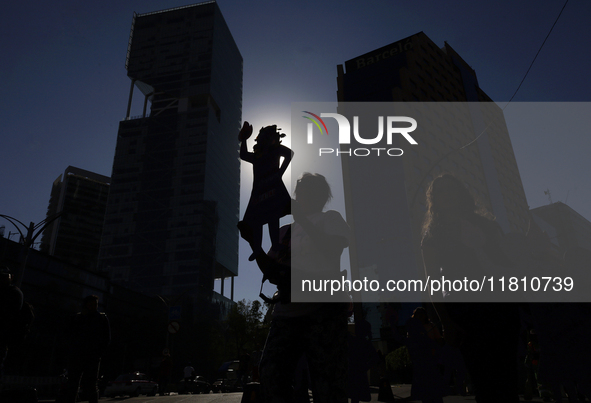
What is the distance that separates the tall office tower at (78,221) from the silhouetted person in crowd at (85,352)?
131910mm

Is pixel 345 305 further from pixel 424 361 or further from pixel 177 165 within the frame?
pixel 177 165

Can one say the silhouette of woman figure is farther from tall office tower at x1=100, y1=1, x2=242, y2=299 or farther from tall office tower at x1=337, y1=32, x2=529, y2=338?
tall office tower at x1=100, y1=1, x2=242, y2=299

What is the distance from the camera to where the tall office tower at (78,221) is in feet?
415

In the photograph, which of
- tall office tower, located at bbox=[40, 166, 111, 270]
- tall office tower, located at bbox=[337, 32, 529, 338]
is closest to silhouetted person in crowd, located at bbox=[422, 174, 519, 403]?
tall office tower, located at bbox=[337, 32, 529, 338]

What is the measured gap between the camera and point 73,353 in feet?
14.9

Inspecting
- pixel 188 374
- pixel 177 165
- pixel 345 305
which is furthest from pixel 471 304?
pixel 177 165

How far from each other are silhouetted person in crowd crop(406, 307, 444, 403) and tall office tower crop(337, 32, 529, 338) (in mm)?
40826

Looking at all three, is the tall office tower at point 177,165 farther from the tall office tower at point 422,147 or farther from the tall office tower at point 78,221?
the tall office tower at point 422,147

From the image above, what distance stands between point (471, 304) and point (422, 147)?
5446 centimetres

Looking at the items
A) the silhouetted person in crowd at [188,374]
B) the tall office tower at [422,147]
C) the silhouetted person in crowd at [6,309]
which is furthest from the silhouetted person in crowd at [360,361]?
the tall office tower at [422,147]

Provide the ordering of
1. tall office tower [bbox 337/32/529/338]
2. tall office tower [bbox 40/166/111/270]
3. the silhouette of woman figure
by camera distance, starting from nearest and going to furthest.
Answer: the silhouette of woman figure, tall office tower [bbox 337/32/529/338], tall office tower [bbox 40/166/111/270]

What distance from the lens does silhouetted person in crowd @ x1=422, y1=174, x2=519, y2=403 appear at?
6.95ft

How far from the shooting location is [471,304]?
2209 millimetres

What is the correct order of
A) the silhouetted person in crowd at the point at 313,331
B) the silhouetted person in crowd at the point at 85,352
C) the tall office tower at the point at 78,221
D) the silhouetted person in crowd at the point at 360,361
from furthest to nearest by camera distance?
the tall office tower at the point at 78,221 → the silhouetted person in crowd at the point at 360,361 → the silhouetted person in crowd at the point at 85,352 → the silhouetted person in crowd at the point at 313,331
